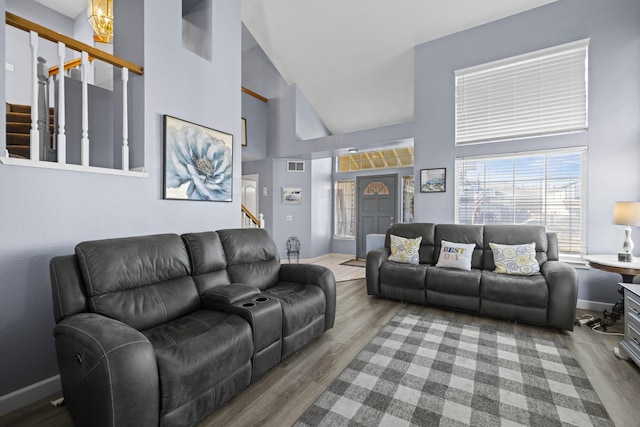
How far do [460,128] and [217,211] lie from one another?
3649 mm

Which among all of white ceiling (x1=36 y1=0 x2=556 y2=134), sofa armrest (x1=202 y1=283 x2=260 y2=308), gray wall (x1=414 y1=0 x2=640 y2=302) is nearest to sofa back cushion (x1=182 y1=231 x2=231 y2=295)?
sofa armrest (x1=202 y1=283 x2=260 y2=308)

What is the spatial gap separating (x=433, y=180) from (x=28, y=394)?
4.76 meters

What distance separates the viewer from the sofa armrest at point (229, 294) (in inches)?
81.4

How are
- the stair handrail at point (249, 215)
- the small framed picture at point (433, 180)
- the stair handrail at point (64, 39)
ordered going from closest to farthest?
1. the stair handrail at point (64, 39)
2. the small framed picture at point (433, 180)
3. the stair handrail at point (249, 215)

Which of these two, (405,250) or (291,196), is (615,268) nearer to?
(405,250)

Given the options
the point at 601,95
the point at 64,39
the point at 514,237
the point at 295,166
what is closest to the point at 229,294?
the point at 64,39

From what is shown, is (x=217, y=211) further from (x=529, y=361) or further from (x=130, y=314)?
(x=529, y=361)

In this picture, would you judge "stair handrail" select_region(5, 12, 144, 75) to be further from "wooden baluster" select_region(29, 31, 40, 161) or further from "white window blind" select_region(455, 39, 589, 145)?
"white window blind" select_region(455, 39, 589, 145)

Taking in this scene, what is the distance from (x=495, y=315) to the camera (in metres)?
3.13

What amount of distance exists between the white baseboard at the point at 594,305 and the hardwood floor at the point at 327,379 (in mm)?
703

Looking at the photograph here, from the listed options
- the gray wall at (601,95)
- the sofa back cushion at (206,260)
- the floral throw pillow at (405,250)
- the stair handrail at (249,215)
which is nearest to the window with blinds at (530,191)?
the gray wall at (601,95)

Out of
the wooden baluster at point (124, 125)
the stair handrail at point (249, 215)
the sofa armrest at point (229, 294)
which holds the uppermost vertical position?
the wooden baluster at point (124, 125)

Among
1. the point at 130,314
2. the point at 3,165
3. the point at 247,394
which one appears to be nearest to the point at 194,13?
the point at 3,165

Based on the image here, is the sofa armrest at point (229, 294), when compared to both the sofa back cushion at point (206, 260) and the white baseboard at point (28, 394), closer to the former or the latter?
the sofa back cushion at point (206, 260)
